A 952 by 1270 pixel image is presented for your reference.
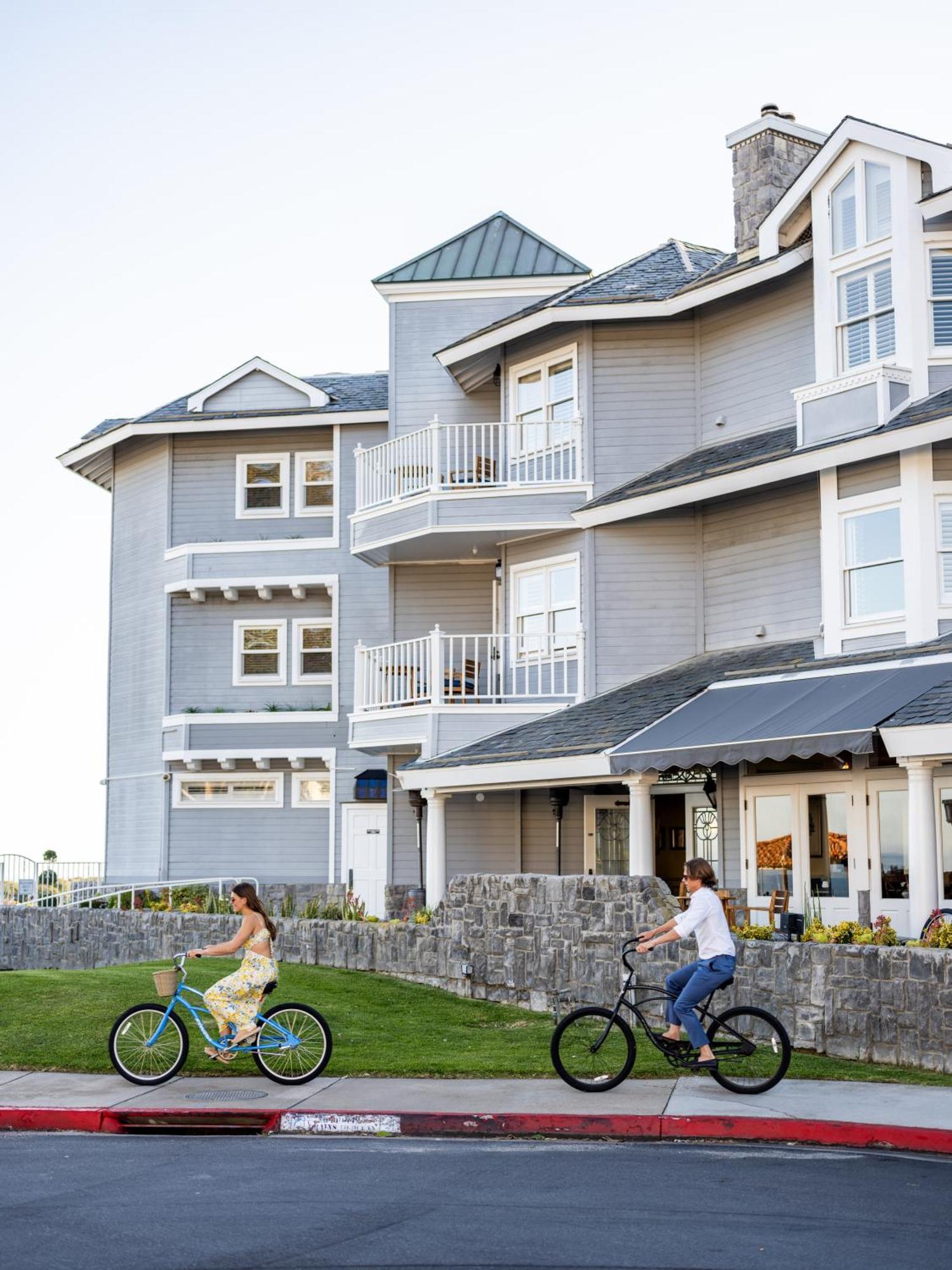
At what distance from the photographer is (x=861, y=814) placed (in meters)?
20.1

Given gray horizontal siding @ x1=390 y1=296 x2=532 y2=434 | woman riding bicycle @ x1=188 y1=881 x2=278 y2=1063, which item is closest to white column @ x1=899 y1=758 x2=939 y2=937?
woman riding bicycle @ x1=188 y1=881 x2=278 y2=1063

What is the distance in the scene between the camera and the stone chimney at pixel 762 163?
24.9 meters

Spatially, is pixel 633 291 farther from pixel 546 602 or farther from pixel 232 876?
pixel 232 876

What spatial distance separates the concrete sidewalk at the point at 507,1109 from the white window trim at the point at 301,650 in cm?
1897

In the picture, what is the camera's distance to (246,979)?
12.4 meters

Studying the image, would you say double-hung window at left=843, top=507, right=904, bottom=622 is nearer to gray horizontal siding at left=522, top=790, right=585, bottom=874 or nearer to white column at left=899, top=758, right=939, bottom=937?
white column at left=899, top=758, right=939, bottom=937

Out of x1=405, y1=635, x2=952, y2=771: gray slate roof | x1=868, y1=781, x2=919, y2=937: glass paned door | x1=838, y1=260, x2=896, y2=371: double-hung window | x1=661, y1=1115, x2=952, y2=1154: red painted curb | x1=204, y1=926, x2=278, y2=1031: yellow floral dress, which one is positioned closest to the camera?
x1=661, y1=1115, x2=952, y2=1154: red painted curb

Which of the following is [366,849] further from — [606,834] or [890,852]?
[890,852]

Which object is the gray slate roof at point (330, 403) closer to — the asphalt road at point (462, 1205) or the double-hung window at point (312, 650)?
the double-hung window at point (312, 650)

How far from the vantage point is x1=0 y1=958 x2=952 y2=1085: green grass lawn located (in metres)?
13.4

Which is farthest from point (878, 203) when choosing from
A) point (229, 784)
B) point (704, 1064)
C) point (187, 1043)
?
point (229, 784)

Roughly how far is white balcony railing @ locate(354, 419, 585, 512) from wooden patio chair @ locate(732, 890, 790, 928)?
7.52 metres

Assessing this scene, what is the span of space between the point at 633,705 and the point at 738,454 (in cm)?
398

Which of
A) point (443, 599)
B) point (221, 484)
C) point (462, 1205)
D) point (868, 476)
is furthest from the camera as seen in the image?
point (221, 484)
